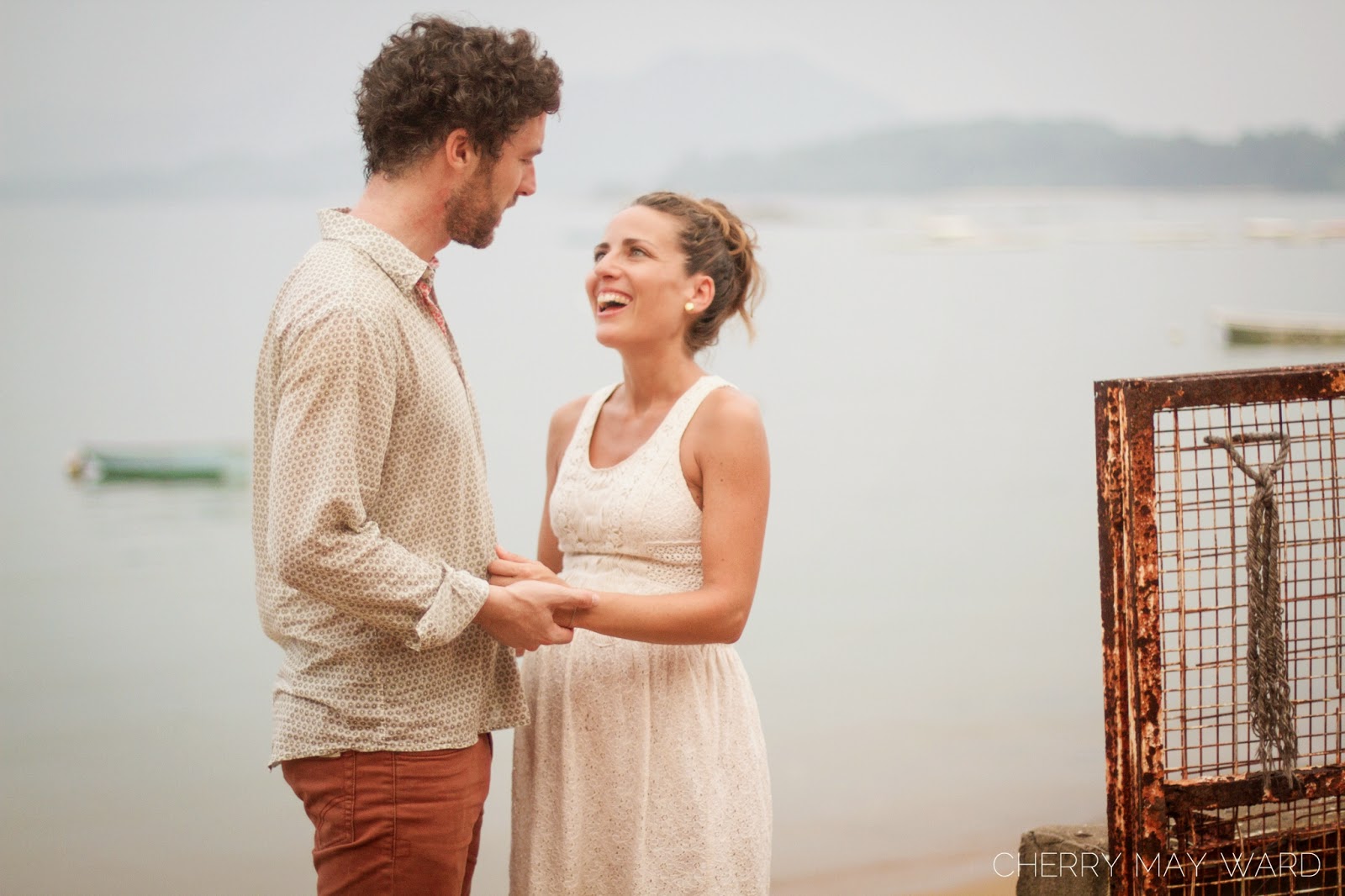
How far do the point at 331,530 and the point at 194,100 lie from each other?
3132 millimetres

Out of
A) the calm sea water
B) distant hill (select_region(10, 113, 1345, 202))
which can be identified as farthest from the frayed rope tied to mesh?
distant hill (select_region(10, 113, 1345, 202))

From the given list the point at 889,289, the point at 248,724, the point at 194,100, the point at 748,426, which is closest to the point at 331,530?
the point at 748,426

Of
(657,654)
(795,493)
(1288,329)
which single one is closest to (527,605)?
(657,654)

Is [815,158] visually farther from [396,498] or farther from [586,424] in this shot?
[396,498]

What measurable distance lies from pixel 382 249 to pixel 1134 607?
962mm

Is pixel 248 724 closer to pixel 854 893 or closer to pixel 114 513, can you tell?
pixel 114 513

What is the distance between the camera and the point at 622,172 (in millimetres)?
4645

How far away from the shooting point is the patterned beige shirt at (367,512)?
1.38 m

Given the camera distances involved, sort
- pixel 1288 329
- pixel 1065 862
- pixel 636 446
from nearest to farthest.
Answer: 1. pixel 636 446
2. pixel 1065 862
3. pixel 1288 329

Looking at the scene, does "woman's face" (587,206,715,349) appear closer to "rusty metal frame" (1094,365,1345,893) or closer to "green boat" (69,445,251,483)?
"rusty metal frame" (1094,365,1345,893)

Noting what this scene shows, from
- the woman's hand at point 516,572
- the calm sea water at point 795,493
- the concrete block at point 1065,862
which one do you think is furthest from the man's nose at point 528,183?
the calm sea water at point 795,493

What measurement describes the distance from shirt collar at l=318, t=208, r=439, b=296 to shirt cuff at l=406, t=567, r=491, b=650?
345mm

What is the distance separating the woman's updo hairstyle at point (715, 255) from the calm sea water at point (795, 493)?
2.38 m

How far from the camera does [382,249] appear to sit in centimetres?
151
